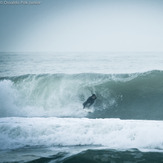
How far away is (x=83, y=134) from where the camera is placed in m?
8.27

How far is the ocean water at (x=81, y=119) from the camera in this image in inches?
269

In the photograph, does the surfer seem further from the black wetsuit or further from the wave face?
the wave face

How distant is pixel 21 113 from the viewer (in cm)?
1348

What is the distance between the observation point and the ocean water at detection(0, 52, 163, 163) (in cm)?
→ 683

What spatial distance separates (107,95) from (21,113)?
16.1 ft

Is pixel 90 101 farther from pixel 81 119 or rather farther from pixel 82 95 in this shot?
pixel 81 119

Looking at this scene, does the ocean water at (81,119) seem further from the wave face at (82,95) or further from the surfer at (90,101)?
the surfer at (90,101)

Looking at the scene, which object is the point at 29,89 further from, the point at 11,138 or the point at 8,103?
the point at 11,138

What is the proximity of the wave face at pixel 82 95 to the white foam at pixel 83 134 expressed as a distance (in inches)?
120

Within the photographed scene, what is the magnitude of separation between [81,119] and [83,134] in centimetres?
164

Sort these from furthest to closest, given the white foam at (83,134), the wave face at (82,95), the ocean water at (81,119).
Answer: the wave face at (82,95)
the white foam at (83,134)
the ocean water at (81,119)

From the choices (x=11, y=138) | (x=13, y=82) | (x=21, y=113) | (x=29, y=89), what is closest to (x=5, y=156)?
(x=11, y=138)

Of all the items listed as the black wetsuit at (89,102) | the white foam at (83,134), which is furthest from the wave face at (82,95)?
the white foam at (83,134)

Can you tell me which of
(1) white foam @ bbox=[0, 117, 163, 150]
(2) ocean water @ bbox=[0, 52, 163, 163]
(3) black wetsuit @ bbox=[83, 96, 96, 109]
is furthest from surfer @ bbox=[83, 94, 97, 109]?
(1) white foam @ bbox=[0, 117, 163, 150]
